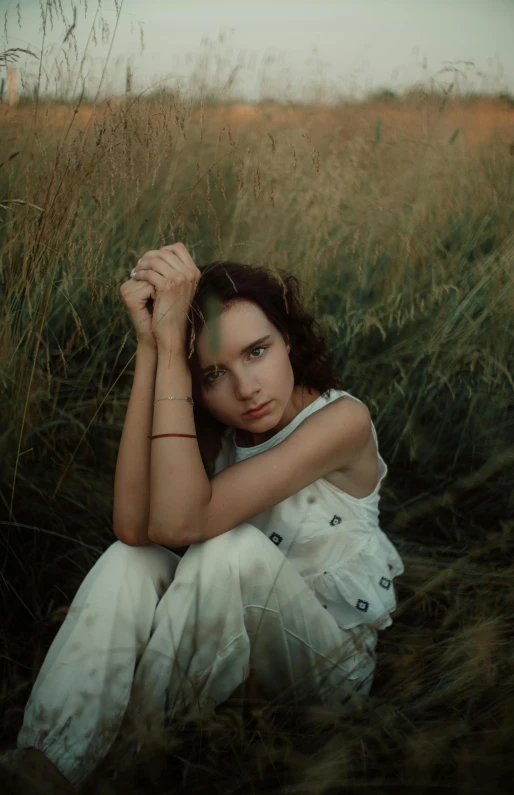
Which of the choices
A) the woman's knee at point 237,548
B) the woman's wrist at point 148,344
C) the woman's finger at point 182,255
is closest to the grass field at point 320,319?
the woman's finger at point 182,255

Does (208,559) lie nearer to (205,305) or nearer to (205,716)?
(205,716)

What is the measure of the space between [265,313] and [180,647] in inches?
31.5

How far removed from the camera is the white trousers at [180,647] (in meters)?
1.29

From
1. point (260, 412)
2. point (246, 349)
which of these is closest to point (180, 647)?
point (260, 412)

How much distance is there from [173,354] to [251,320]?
20 centimetres

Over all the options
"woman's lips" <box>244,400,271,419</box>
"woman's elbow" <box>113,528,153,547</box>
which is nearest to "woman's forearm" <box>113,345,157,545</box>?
"woman's elbow" <box>113,528,153,547</box>

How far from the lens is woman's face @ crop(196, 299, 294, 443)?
5.12 feet

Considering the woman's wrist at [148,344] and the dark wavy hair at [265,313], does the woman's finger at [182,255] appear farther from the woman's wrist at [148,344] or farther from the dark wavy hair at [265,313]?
the woman's wrist at [148,344]

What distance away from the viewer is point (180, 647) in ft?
4.57

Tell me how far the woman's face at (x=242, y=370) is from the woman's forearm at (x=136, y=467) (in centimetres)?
14

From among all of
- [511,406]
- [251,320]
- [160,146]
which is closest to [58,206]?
[160,146]

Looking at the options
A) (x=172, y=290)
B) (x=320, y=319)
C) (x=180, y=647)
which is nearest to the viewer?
(x=180, y=647)

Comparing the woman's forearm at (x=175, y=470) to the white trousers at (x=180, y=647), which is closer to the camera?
the white trousers at (x=180, y=647)

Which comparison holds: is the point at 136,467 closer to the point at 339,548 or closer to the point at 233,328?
the point at 233,328
